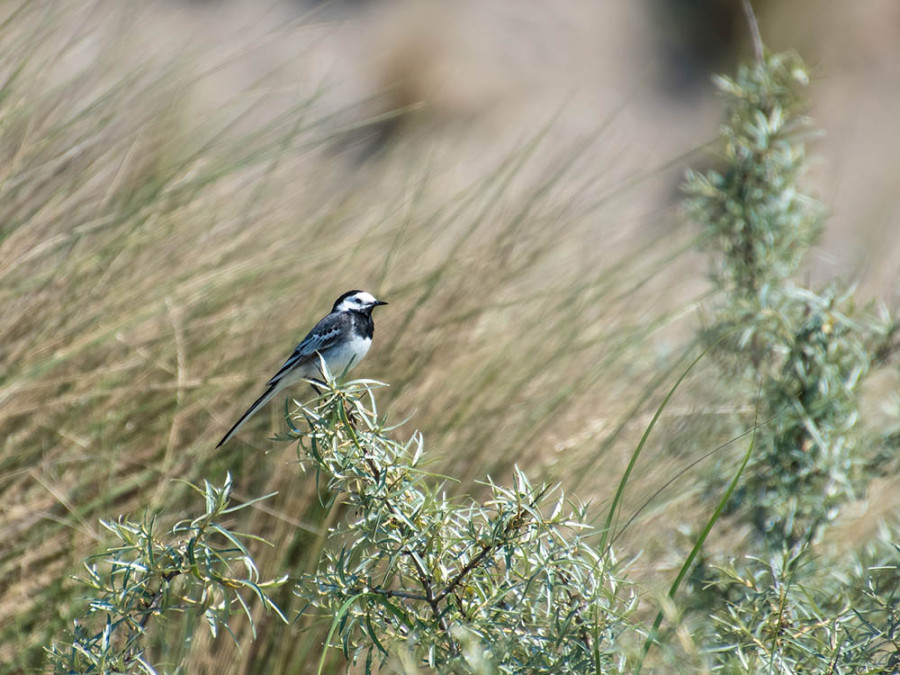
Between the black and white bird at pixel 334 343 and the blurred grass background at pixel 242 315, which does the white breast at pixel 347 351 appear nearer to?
the black and white bird at pixel 334 343

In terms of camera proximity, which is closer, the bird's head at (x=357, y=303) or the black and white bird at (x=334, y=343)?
the black and white bird at (x=334, y=343)

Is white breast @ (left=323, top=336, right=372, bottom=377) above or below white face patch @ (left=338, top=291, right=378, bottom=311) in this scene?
below

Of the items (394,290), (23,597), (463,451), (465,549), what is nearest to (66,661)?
(465,549)

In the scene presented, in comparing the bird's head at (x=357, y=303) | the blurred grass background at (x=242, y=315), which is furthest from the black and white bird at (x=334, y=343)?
the blurred grass background at (x=242, y=315)

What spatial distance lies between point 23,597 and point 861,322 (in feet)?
7.22

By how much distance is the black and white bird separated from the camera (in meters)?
2.25

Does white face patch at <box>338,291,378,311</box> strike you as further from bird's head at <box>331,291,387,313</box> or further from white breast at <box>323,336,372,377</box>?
white breast at <box>323,336,372,377</box>

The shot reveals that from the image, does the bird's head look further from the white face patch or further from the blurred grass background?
the blurred grass background

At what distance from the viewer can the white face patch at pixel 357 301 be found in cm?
240

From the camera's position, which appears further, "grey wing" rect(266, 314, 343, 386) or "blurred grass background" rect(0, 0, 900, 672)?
"blurred grass background" rect(0, 0, 900, 672)

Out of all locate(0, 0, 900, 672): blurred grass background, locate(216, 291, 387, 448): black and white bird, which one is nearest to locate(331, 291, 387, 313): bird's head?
locate(216, 291, 387, 448): black and white bird

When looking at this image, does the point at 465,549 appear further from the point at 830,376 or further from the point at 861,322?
the point at 861,322

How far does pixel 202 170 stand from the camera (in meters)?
2.91

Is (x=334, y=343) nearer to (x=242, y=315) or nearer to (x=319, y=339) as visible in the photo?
(x=319, y=339)
